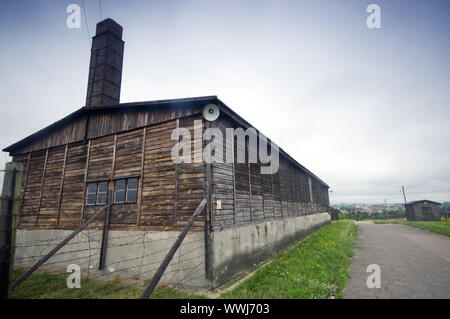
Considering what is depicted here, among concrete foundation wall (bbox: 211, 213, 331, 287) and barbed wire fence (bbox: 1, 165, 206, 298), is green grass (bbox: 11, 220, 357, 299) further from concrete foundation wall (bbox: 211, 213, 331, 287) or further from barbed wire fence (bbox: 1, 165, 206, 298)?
concrete foundation wall (bbox: 211, 213, 331, 287)

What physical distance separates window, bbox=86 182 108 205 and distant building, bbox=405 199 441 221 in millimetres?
52555

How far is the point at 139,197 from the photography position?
8.72m

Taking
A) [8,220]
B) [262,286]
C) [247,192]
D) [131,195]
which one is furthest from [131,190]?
[262,286]

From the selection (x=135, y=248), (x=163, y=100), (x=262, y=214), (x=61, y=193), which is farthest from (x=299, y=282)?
(x=61, y=193)

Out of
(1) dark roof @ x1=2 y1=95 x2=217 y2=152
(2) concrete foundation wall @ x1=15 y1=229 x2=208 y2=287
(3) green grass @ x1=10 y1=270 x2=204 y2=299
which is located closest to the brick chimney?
(1) dark roof @ x1=2 y1=95 x2=217 y2=152

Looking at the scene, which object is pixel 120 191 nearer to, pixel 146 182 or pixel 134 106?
pixel 146 182

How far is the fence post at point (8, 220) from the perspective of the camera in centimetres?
425

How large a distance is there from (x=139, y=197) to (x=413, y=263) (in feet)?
36.2

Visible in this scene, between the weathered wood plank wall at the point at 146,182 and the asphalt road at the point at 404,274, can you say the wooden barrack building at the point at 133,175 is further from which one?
the asphalt road at the point at 404,274

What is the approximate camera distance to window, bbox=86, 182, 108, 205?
388 inches

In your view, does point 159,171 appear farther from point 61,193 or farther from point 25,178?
point 25,178

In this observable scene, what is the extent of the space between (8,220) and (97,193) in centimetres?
579

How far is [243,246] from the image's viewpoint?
881 cm

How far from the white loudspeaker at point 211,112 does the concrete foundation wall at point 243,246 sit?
3847 millimetres
